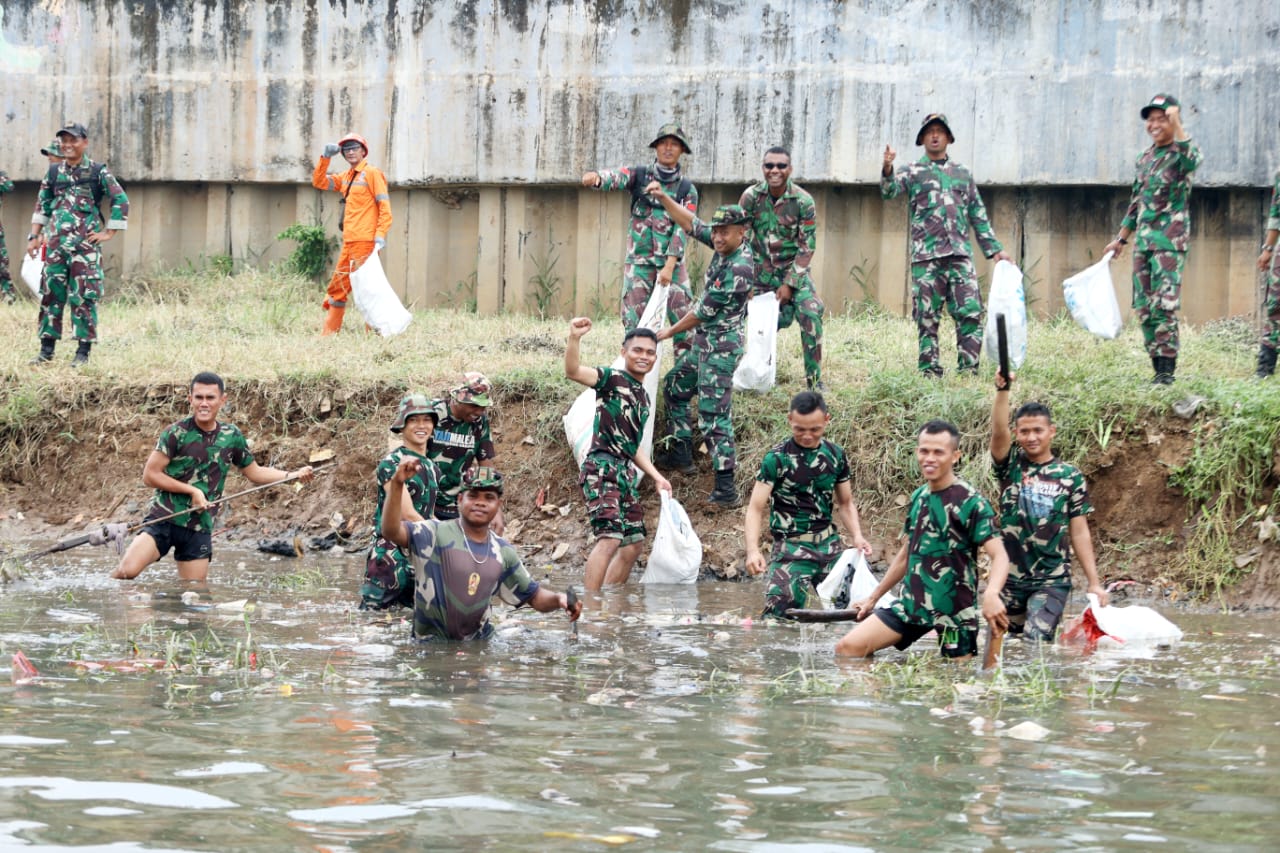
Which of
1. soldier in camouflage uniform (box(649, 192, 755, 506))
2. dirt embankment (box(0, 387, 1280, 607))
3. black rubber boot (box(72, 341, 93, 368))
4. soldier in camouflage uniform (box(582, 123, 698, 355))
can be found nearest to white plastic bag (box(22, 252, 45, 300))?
black rubber boot (box(72, 341, 93, 368))

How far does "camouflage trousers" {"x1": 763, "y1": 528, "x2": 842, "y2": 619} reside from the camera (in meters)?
8.97

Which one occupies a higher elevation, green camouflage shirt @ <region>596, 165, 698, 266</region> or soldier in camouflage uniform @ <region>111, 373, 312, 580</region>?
green camouflage shirt @ <region>596, 165, 698, 266</region>

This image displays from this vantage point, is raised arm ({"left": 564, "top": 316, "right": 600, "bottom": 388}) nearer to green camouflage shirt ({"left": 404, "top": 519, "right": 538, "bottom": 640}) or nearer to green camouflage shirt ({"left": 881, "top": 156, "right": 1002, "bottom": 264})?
green camouflage shirt ({"left": 404, "top": 519, "right": 538, "bottom": 640})

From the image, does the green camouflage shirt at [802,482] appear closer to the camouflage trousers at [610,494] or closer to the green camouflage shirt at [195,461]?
the camouflage trousers at [610,494]

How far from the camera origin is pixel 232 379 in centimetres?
1284

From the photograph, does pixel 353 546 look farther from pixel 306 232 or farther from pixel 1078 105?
pixel 1078 105

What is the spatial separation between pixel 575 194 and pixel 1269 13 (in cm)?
643

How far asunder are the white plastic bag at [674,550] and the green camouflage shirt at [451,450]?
124 cm

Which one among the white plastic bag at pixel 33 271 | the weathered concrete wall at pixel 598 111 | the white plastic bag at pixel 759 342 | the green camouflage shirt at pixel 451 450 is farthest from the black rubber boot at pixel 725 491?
the white plastic bag at pixel 33 271

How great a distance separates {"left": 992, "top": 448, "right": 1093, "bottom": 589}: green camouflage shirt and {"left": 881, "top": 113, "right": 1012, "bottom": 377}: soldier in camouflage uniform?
3.28m

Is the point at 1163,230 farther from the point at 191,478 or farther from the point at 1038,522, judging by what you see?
the point at 191,478

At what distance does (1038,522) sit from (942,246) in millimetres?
3820

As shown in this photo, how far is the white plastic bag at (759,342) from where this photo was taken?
11.0 m

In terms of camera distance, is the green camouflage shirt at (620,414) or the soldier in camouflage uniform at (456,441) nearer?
the soldier in camouflage uniform at (456,441)
